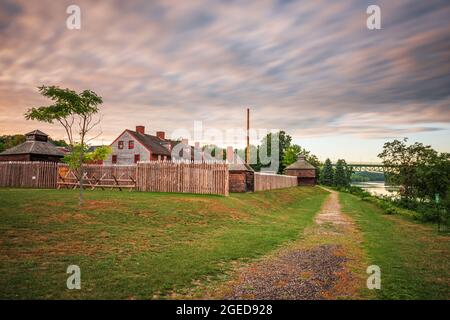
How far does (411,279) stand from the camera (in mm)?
6547

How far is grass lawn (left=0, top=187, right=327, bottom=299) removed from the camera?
18.5 feet

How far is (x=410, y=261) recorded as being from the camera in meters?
8.23

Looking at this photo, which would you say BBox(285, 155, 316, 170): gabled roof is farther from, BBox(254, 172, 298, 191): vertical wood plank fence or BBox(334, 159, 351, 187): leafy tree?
BBox(334, 159, 351, 187): leafy tree

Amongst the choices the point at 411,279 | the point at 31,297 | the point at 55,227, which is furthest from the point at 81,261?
the point at 411,279

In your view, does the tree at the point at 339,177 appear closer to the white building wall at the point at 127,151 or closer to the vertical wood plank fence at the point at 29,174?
the white building wall at the point at 127,151

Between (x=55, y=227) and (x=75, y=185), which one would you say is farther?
(x=75, y=185)

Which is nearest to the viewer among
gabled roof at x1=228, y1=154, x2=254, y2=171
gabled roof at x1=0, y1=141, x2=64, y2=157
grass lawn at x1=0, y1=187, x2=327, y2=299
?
grass lawn at x1=0, y1=187, x2=327, y2=299

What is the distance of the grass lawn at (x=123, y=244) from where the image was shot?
564 cm

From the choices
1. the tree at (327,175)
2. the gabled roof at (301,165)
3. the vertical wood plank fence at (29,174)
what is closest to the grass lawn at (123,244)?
the vertical wood plank fence at (29,174)

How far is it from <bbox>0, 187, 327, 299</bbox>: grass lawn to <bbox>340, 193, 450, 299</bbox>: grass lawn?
10.6 feet

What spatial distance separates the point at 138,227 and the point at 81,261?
458 centimetres

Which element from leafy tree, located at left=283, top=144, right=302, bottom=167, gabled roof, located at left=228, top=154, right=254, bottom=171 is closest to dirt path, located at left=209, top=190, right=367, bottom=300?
→ gabled roof, located at left=228, top=154, right=254, bottom=171

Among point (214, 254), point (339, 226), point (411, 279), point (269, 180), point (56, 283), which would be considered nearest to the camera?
point (56, 283)
